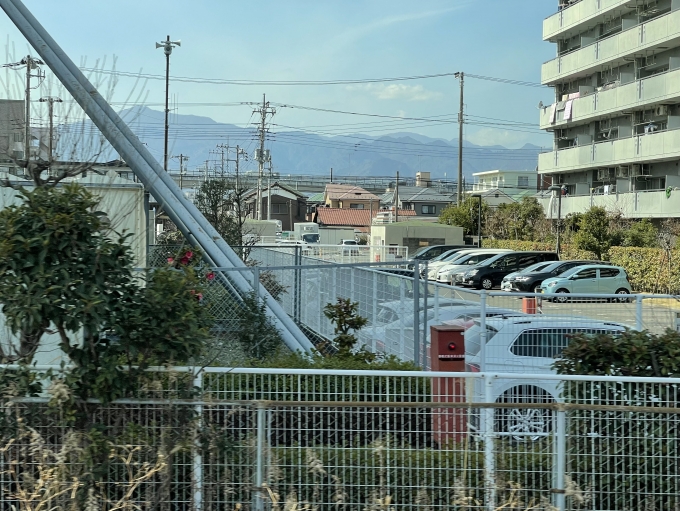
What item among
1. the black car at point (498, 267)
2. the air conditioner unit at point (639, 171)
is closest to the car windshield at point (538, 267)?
the black car at point (498, 267)

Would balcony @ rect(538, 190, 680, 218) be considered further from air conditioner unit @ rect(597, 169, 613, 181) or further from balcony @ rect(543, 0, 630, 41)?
balcony @ rect(543, 0, 630, 41)

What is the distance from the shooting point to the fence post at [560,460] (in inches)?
169

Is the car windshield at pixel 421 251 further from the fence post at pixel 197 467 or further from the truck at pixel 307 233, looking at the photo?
the fence post at pixel 197 467

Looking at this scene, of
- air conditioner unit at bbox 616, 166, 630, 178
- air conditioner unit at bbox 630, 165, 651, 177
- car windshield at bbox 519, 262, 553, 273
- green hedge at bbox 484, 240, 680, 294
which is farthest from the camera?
air conditioner unit at bbox 616, 166, 630, 178

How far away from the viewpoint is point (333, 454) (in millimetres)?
4332

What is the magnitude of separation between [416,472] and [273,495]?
0.82 m

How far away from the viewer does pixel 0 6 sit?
10.6 meters

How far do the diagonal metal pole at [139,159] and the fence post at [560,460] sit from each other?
18.0 ft

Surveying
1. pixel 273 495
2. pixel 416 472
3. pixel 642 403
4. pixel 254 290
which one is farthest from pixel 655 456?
pixel 254 290

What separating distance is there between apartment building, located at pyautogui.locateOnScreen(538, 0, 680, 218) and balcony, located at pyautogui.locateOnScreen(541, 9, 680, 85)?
0.05 meters

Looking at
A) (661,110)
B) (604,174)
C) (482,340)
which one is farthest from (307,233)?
(482,340)

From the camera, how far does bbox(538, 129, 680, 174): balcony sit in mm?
36688

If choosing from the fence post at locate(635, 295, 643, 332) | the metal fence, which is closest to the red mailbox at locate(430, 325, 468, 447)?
the metal fence

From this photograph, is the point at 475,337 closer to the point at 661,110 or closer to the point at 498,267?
the point at 498,267
